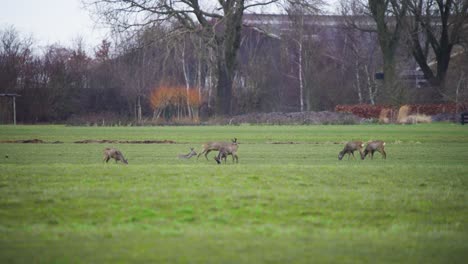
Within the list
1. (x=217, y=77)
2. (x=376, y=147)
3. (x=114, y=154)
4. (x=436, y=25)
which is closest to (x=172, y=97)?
(x=217, y=77)

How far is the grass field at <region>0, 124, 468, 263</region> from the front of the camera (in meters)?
11.0

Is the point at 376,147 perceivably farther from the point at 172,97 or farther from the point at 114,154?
the point at 172,97

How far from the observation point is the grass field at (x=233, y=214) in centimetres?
1103

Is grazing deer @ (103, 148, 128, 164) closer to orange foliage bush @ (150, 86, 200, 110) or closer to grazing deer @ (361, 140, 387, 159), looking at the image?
grazing deer @ (361, 140, 387, 159)

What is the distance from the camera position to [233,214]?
46.6ft

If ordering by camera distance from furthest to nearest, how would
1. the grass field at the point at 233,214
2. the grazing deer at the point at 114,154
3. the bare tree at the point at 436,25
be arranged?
the bare tree at the point at 436,25, the grazing deer at the point at 114,154, the grass field at the point at 233,214

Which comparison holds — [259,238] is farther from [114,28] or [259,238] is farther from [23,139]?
[114,28]

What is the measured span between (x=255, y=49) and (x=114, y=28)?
33684 mm

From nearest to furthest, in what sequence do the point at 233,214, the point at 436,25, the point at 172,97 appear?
the point at 233,214 → the point at 172,97 → the point at 436,25

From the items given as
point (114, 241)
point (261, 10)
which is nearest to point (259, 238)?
point (114, 241)

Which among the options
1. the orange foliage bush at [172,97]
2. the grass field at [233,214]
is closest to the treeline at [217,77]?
the orange foliage bush at [172,97]

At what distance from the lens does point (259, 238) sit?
478 inches

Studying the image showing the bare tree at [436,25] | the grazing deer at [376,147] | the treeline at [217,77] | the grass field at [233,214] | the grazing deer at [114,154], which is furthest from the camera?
the bare tree at [436,25]

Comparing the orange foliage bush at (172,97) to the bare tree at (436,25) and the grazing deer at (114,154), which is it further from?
the grazing deer at (114,154)
